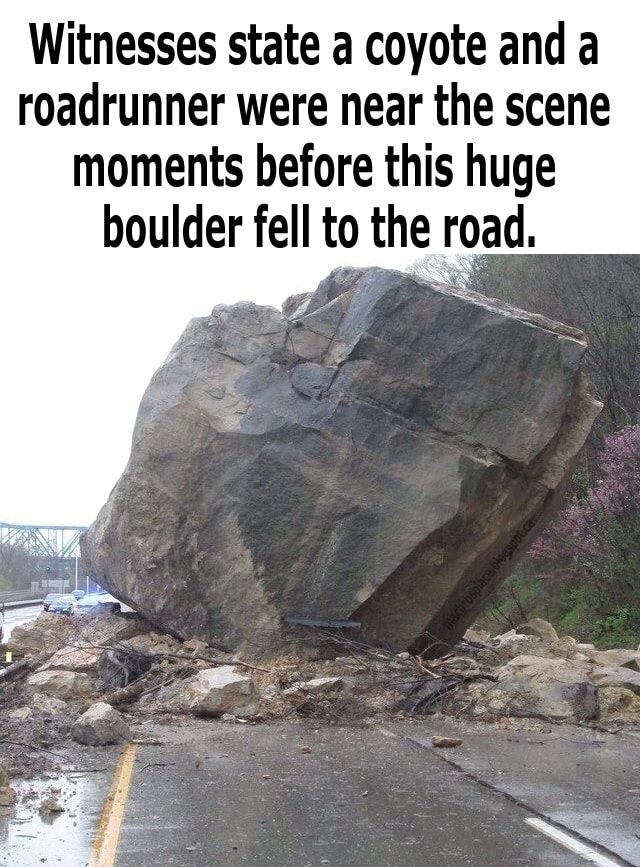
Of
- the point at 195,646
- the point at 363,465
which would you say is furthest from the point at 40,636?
the point at 363,465

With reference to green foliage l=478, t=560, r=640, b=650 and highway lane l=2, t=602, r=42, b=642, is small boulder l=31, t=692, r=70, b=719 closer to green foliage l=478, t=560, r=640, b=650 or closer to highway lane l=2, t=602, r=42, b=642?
green foliage l=478, t=560, r=640, b=650

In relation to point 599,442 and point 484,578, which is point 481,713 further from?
point 599,442

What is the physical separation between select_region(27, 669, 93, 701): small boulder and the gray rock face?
1726 millimetres

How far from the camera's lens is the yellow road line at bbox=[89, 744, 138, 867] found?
6336 mm

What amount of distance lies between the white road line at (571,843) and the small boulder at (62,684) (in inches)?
304

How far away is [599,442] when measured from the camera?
2727 cm

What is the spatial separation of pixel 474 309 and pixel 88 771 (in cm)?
785

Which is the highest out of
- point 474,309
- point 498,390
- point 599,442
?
point 474,309

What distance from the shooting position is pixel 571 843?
6.63 metres

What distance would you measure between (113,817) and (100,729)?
3.21m

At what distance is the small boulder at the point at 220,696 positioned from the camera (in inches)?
487

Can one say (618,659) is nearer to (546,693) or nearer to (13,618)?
(546,693)

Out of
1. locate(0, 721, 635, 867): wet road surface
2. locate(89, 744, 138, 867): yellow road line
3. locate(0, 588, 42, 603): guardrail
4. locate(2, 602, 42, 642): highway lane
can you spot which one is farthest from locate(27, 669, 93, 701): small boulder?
locate(0, 588, 42, 603): guardrail

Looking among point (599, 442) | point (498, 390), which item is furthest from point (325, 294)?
point (599, 442)
